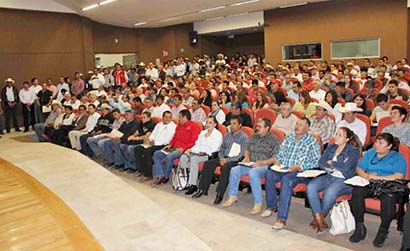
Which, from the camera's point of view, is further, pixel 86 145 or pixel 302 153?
pixel 86 145

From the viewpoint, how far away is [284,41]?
15297 mm

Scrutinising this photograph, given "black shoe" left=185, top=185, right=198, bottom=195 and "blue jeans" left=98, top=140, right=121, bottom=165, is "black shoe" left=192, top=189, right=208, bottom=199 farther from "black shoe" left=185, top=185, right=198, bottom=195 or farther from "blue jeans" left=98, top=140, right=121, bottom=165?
"blue jeans" left=98, top=140, right=121, bottom=165

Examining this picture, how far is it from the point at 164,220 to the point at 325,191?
1594 mm

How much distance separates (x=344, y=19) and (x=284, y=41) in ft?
8.08

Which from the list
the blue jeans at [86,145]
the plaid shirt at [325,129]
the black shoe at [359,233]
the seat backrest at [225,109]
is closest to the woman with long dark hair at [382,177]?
the black shoe at [359,233]

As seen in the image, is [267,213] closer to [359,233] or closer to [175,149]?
[359,233]

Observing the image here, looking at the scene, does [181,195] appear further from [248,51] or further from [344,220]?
[248,51]

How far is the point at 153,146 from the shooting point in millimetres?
6238

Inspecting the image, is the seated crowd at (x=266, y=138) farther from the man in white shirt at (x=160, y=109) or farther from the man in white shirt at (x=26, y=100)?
the man in white shirt at (x=26, y=100)

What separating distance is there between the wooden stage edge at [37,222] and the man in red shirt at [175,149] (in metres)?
1.71

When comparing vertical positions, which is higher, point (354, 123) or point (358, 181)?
point (354, 123)

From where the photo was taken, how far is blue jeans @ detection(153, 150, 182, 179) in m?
5.76

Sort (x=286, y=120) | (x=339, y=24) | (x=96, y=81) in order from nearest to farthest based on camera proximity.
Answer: (x=286, y=120)
(x=96, y=81)
(x=339, y=24)

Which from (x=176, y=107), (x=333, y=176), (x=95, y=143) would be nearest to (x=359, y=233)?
(x=333, y=176)
